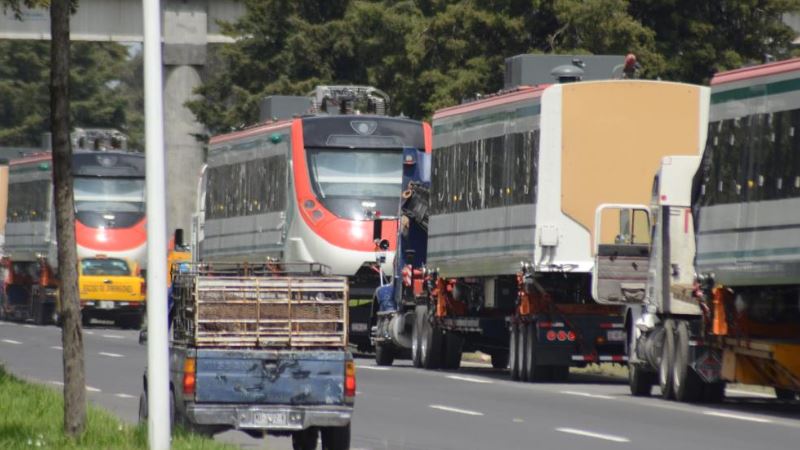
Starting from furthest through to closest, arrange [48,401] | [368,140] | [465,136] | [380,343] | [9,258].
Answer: [9,258] → [368,140] → [380,343] → [465,136] → [48,401]

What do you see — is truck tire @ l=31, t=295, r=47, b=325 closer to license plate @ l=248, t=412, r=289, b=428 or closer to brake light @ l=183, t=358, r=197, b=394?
brake light @ l=183, t=358, r=197, b=394

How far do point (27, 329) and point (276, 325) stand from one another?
38779 millimetres

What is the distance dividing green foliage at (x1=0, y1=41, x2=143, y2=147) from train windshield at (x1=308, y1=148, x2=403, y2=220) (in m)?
59.5

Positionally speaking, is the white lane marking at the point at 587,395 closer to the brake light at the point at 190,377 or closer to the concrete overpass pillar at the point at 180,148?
the brake light at the point at 190,377

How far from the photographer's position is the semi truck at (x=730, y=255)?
23.3 meters

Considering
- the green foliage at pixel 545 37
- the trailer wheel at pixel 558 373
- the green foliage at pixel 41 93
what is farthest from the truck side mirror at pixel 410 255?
the green foliage at pixel 41 93

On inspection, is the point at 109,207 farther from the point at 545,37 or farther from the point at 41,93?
the point at 41,93

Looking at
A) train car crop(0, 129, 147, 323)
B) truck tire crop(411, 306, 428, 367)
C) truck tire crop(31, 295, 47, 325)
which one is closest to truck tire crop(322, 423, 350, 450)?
truck tire crop(411, 306, 428, 367)

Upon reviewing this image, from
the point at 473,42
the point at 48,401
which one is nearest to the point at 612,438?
the point at 48,401

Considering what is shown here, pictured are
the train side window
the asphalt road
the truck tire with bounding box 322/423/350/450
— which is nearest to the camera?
the truck tire with bounding box 322/423/350/450

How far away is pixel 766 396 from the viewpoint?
1133 inches

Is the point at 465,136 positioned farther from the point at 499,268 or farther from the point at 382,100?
the point at 382,100

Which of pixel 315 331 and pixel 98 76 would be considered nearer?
pixel 315 331

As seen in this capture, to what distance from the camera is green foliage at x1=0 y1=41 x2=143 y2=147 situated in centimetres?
10100
